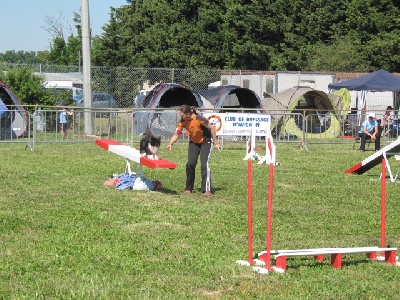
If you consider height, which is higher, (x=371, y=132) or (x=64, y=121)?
(x=64, y=121)

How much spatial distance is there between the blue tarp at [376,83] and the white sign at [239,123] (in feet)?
28.3

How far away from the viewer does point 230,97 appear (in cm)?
3278

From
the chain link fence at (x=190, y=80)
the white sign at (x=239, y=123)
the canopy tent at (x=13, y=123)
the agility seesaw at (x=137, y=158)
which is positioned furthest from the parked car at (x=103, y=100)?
the agility seesaw at (x=137, y=158)

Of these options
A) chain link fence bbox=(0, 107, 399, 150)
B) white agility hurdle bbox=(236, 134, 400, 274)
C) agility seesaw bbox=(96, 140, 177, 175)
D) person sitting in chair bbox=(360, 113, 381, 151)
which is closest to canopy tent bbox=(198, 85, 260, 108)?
chain link fence bbox=(0, 107, 399, 150)

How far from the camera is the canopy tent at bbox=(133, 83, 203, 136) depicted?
2711 cm

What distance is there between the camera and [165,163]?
13523 millimetres

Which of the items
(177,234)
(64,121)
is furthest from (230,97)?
(177,234)

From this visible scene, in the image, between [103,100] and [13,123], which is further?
[103,100]

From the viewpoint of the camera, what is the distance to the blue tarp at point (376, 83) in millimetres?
31172

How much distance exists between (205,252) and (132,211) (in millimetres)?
3166

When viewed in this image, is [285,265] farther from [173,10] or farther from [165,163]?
[173,10]

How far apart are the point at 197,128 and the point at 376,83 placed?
18.9m

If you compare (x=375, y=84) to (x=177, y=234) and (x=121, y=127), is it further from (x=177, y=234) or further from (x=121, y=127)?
(x=177, y=234)

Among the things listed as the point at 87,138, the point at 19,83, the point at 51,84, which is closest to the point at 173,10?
the point at 51,84
